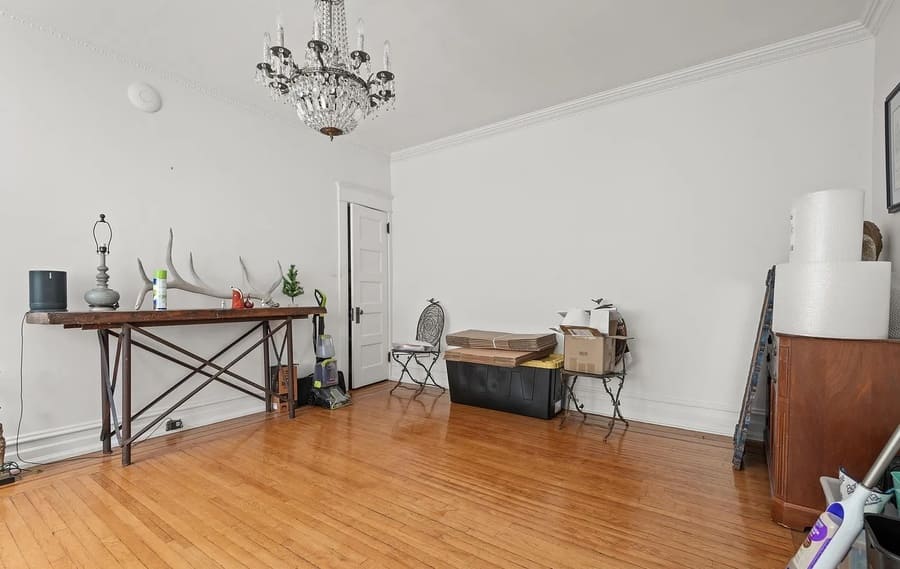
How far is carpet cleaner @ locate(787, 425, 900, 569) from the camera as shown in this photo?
1.53 metres

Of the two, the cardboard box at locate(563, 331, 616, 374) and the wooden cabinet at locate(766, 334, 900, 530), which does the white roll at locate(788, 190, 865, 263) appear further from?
the cardboard box at locate(563, 331, 616, 374)

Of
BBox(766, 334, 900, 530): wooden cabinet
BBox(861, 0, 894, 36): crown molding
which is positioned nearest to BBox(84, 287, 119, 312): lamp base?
BBox(766, 334, 900, 530): wooden cabinet

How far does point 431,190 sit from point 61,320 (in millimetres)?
3907

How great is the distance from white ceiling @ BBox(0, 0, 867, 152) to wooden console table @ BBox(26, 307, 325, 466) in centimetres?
206

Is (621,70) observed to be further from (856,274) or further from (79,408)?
(79,408)

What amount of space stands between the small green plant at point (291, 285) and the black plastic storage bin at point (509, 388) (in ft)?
5.97

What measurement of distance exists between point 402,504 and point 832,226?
8.99ft

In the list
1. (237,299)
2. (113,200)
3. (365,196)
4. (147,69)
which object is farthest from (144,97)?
(365,196)

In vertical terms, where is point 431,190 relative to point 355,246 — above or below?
above

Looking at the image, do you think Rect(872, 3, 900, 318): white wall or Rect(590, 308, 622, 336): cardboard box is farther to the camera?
Rect(590, 308, 622, 336): cardboard box

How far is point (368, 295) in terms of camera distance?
5605 mm

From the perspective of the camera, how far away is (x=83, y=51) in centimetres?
329

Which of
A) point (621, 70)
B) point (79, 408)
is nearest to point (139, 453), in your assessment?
point (79, 408)

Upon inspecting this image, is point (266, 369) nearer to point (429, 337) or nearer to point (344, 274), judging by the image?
point (344, 274)
